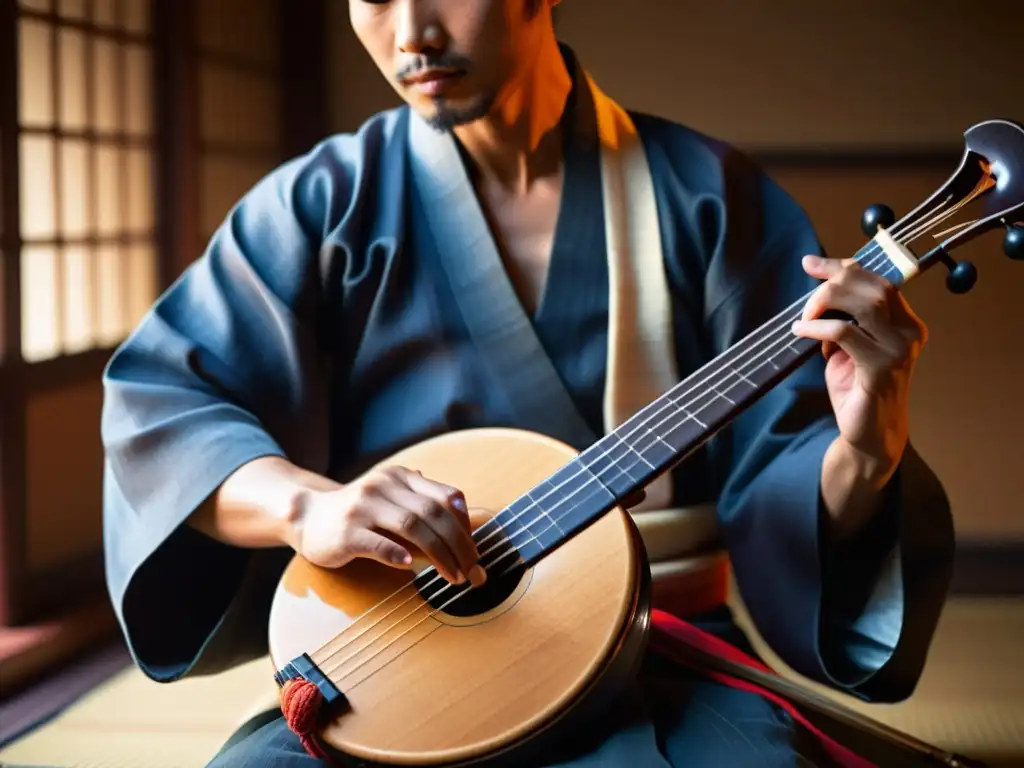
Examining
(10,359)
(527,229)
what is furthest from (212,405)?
(10,359)

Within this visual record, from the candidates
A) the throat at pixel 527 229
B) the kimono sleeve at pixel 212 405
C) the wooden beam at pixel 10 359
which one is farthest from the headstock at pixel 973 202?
the wooden beam at pixel 10 359

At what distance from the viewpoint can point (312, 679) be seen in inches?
34.5

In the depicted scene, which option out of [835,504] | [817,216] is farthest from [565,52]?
[817,216]

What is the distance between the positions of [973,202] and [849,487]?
A: 0.28m

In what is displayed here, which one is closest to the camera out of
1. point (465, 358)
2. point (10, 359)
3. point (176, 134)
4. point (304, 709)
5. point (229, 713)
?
point (304, 709)

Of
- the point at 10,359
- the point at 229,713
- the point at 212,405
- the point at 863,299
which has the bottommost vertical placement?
the point at 229,713

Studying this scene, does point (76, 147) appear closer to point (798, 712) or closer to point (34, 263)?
point (34, 263)

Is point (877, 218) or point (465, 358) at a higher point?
point (877, 218)

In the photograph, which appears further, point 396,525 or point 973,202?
point 973,202

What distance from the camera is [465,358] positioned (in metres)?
1.08

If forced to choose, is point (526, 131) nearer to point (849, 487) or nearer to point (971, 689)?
point (849, 487)

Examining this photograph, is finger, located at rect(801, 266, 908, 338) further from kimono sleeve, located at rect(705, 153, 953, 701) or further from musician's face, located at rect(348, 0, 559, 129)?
musician's face, located at rect(348, 0, 559, 129)

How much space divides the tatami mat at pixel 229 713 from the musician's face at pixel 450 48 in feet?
2.56

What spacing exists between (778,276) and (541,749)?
20.6 inches
